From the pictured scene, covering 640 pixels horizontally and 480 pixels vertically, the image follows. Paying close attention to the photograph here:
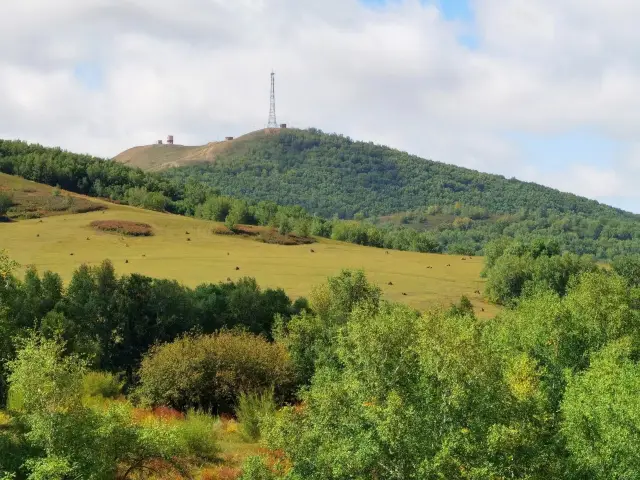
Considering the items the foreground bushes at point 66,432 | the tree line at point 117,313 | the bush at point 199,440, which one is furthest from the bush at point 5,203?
the foreground bushes at point 66,432

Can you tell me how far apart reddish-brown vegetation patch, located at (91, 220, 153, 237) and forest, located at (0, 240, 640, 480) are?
44.8m

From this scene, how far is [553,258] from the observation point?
9025cm

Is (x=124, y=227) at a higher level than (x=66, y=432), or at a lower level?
higher

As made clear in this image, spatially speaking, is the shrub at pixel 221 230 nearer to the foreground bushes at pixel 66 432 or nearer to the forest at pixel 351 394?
the forest at pixel 351 394

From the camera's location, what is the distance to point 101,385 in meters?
43.9

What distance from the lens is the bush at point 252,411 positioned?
1598 inches

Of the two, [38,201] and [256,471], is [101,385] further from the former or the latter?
[38,201]

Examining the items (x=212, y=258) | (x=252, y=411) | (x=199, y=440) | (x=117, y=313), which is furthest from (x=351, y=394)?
(x=212, y=258)

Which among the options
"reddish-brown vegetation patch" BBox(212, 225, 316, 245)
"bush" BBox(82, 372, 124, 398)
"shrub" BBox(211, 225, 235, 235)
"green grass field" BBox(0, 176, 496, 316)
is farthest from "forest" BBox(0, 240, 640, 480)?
"reddish-brown vegetation patch" BBox(212, 225, 316, 245)

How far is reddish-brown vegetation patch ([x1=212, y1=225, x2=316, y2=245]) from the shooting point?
105812 mm

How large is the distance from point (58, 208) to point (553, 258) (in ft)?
253

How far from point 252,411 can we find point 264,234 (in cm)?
6777

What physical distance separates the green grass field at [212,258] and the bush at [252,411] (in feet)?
107

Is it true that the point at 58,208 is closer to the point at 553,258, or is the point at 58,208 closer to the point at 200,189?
the point at 200,189
